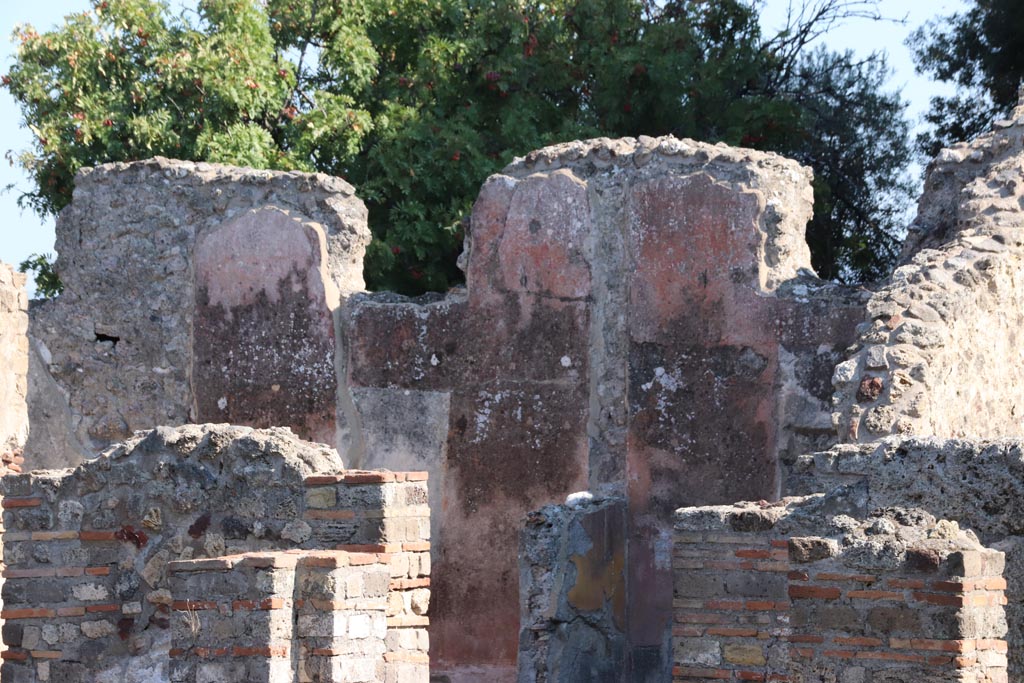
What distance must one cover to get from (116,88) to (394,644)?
7.60 metres

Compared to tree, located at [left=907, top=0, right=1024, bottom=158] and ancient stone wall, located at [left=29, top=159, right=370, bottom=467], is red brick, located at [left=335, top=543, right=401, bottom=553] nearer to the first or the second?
ancient stone wall, located at [left=29, top=159, right=370, bottom=467]

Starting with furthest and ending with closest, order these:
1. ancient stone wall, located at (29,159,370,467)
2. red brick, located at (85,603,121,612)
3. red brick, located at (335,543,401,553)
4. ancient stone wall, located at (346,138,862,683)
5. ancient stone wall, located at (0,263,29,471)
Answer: ancient stone wall, located at (29,159,370,467)
ancient stone wall, located at (346,138,862,683)
ancient stone wall, located at (0,263,29,471)
red brick, located at (85,603,121,612)
red brick, located at (335,543,401,553)

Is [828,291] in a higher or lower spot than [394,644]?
higher

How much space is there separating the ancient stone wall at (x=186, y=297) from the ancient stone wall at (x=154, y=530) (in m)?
3.51

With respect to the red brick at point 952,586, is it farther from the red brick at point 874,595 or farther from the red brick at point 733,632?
the red brick at point 733,632

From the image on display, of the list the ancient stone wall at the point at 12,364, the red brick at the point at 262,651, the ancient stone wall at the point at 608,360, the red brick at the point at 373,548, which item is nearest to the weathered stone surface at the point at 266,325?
the ancient stone wall at the point at 608,360

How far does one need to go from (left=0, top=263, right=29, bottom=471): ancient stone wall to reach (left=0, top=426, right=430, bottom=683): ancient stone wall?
199 cm

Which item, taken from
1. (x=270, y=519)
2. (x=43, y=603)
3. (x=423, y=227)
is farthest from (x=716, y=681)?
(x=423, y=227)

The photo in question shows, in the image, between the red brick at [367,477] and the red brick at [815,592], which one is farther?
the red brick at [367,477]

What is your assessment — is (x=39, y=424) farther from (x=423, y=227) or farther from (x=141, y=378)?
(x=423, y=227)

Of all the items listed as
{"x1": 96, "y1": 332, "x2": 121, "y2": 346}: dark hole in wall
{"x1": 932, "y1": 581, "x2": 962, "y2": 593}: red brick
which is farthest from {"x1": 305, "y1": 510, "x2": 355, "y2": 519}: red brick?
{"x1": 96, "y1": 332, "x2": 121, "y2": 346}: dark hole in wall

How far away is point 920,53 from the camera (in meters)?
14.8

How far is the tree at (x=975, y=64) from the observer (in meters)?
14.1

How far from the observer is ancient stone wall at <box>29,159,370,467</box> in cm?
1045
